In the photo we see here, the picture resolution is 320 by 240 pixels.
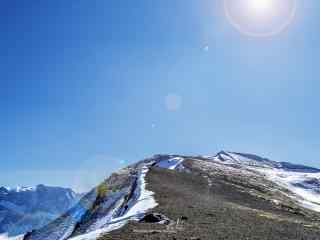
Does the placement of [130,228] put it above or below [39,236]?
above

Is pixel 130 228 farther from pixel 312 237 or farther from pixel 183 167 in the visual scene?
pixel 183 167

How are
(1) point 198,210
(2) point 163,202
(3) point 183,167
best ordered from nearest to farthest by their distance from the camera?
1. (1) point 198,210
2. (2) point 163,202
3. (3) point 183,167

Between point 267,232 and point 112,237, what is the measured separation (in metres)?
10.2

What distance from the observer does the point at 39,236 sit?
193 feet

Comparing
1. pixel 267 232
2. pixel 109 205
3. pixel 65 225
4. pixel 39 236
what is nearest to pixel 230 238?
pixel 267 232

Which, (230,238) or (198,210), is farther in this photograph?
(198,210)

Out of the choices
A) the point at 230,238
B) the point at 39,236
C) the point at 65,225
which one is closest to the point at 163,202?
the point at 230,238

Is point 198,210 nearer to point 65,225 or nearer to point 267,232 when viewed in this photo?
point 267,232

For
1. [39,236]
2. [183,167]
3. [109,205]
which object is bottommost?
[39,236]

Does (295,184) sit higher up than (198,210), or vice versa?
(295,184)

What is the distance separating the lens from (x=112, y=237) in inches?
714

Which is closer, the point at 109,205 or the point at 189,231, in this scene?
the point at 189,231

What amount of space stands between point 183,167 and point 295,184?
53.3 meters

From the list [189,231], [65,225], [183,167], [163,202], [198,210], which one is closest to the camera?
[189,231]
